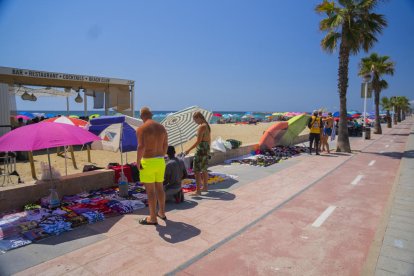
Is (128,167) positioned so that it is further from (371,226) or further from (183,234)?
(371,226)

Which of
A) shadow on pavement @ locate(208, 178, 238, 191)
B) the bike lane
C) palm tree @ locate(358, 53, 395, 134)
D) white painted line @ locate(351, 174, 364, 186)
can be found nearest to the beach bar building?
shadow on pavement @ locate(208, 178, 238, 191)

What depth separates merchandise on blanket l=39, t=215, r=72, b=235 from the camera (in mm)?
4223

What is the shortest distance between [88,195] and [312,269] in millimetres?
4531

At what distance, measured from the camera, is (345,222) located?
4.71 m

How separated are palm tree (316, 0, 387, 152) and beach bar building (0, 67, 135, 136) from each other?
1017 cm

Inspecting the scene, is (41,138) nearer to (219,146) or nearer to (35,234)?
(35,234)

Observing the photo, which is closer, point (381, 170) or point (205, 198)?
point (205, 198)

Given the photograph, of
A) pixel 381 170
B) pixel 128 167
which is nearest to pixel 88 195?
pixel 128 167

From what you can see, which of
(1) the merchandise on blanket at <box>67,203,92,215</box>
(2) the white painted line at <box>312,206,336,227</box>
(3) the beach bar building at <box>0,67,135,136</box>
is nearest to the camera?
(2) the white painted line at <box>312,206,336,227</box>

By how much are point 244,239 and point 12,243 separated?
319 cm

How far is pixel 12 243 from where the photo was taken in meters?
3.85

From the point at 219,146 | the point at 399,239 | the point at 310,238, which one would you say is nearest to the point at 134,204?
the point at 310,238

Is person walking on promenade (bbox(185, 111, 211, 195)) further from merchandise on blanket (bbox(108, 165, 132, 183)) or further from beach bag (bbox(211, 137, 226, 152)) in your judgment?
beach bag (bbox(211, 137, 226, 152))

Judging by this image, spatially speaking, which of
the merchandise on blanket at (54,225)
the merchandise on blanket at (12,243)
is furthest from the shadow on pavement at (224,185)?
the merchandise on blanket at (12,243)
